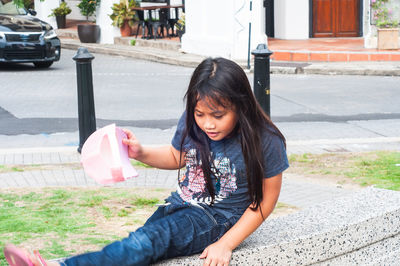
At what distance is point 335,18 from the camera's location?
64.2ft

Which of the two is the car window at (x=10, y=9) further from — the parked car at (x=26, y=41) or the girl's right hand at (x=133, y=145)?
the girl's right hand at (x=133, y=145)

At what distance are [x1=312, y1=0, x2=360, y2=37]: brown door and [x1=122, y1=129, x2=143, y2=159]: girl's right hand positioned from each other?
1692cm

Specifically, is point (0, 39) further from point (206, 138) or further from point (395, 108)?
point (206, 138)

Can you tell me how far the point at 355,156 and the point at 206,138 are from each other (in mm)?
4129

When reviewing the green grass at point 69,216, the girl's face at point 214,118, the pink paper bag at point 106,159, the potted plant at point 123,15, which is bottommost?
the green grass at point 69,216

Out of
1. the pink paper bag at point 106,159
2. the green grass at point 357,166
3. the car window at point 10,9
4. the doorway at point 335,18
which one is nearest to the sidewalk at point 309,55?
the doorway at point 335,18

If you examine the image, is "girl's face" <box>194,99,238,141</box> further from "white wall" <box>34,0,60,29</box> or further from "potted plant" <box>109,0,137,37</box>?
"white wall" <box>34,0,60,29</box>

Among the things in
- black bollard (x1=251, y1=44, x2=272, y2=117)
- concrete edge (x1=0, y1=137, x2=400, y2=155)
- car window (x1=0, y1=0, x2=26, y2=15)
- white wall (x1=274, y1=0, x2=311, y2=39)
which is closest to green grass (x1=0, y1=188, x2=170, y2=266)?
concrete edge (x1=0, y1=137, x2=400, y2=155)

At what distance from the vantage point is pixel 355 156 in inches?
276

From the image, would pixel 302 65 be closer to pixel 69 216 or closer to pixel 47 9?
pixel 69 216

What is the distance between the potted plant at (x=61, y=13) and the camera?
1052 inches

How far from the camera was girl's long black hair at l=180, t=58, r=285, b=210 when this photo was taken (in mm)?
2936

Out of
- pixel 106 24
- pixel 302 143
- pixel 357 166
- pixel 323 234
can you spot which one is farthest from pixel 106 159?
pixel 106 24

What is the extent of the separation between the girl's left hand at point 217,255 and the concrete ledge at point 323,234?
55 mm
